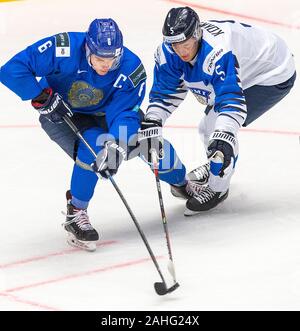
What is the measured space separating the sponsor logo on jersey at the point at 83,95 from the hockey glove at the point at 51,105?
0.30ft

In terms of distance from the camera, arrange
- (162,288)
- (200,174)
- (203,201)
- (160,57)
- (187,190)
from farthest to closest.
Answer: (200,174) → (187,190) → (203,201) → (160,57) → (162,288)

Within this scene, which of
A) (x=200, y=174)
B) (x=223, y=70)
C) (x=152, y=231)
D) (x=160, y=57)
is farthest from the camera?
(x=200, y=174)

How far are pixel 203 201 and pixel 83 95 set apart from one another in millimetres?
835

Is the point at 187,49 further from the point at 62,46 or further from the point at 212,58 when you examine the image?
the point at 62,46

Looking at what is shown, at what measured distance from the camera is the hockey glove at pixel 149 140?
183 inches

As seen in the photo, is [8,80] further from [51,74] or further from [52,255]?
[52,255]

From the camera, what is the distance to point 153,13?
8062 mm

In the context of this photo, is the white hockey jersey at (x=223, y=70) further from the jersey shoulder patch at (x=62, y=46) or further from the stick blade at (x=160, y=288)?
the stick blade at (x=160, y=288)

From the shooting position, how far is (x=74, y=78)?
4504 millimetres

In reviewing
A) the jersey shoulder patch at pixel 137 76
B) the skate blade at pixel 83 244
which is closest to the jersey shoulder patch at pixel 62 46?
the jersey shoulder patch at pixel 137 76

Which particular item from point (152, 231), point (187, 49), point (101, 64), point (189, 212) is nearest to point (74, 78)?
point (101, 64)

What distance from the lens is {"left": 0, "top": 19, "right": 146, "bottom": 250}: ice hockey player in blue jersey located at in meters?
4.35

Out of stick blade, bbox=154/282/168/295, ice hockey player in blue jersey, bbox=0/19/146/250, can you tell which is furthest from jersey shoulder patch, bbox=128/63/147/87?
stick blade, bbox=154/282/168/295
